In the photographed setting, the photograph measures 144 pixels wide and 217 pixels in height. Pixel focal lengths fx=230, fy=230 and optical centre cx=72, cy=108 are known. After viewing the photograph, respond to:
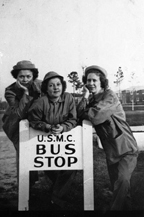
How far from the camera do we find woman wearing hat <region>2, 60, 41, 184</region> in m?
2.17

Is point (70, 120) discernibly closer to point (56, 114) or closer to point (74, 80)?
point (56, 114)

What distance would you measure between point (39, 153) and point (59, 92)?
0.61m

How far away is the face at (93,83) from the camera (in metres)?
2.22

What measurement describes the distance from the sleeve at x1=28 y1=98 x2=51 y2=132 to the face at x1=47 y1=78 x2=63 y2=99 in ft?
0.39

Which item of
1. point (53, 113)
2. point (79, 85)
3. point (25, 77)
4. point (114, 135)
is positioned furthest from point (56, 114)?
point (114, 135)

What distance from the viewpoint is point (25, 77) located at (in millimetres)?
2193

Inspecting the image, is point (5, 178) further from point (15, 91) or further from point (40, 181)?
point (15, 91)

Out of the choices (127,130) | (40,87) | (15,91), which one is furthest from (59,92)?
(127,130)

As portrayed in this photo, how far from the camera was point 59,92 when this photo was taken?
219 centimetres

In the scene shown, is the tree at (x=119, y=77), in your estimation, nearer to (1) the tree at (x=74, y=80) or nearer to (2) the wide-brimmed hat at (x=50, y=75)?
(1) the tree at (x=74, y=80)

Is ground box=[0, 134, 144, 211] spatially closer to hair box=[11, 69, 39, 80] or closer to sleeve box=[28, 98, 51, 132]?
sleeve box=[28, 98, 51, 132]

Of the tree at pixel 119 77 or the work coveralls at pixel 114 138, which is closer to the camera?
the work coveralls at pixel 114 138

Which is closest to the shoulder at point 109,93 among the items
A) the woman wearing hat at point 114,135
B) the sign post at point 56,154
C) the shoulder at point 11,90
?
the woman wearing hat at point 114,135

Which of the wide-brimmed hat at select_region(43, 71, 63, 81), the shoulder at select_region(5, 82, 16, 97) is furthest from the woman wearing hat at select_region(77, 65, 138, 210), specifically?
the shoulder at select_region(5, 82, 16, 97)
